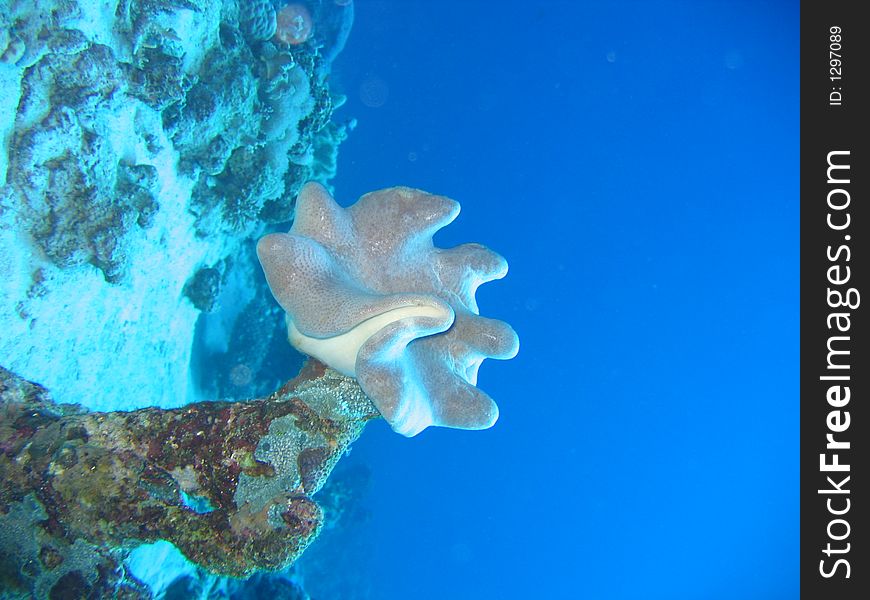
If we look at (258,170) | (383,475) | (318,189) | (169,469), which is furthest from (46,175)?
(383,475)

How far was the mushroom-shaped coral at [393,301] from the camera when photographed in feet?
8.51

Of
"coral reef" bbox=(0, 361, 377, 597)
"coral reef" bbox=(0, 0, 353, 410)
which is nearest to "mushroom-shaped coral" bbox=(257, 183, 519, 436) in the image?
"coral reef" bbox=(0, 361, 377, 597)

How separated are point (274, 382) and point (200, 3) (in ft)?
21.4

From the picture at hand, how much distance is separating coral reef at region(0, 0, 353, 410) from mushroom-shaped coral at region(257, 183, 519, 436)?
1959mm

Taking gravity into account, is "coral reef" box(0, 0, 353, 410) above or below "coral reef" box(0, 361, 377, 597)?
above

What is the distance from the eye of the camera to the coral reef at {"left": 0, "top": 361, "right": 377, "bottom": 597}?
94.9 inches

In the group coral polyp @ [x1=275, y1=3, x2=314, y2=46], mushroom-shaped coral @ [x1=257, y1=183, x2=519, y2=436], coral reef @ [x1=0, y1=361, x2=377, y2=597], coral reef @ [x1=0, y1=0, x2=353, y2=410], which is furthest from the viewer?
coral polyp @ [x1=275, y1=3, x2=314, y2=46]

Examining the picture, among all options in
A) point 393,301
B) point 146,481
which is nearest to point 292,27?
point 393,301

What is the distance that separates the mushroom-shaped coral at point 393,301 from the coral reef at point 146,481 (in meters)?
0.42

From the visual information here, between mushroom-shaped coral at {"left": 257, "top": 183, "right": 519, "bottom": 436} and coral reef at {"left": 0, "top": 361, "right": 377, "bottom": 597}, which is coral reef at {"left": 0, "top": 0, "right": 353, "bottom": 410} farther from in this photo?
mushroom-shaped coral at {"left": 257, "top": 183, "right": 519, "bottom": 436}

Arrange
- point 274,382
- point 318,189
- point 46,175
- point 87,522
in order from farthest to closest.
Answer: point 274,382, point 46,175, point 318,189, point 87,522

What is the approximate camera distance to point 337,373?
9.49ft

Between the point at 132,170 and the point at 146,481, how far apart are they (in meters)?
3.14
